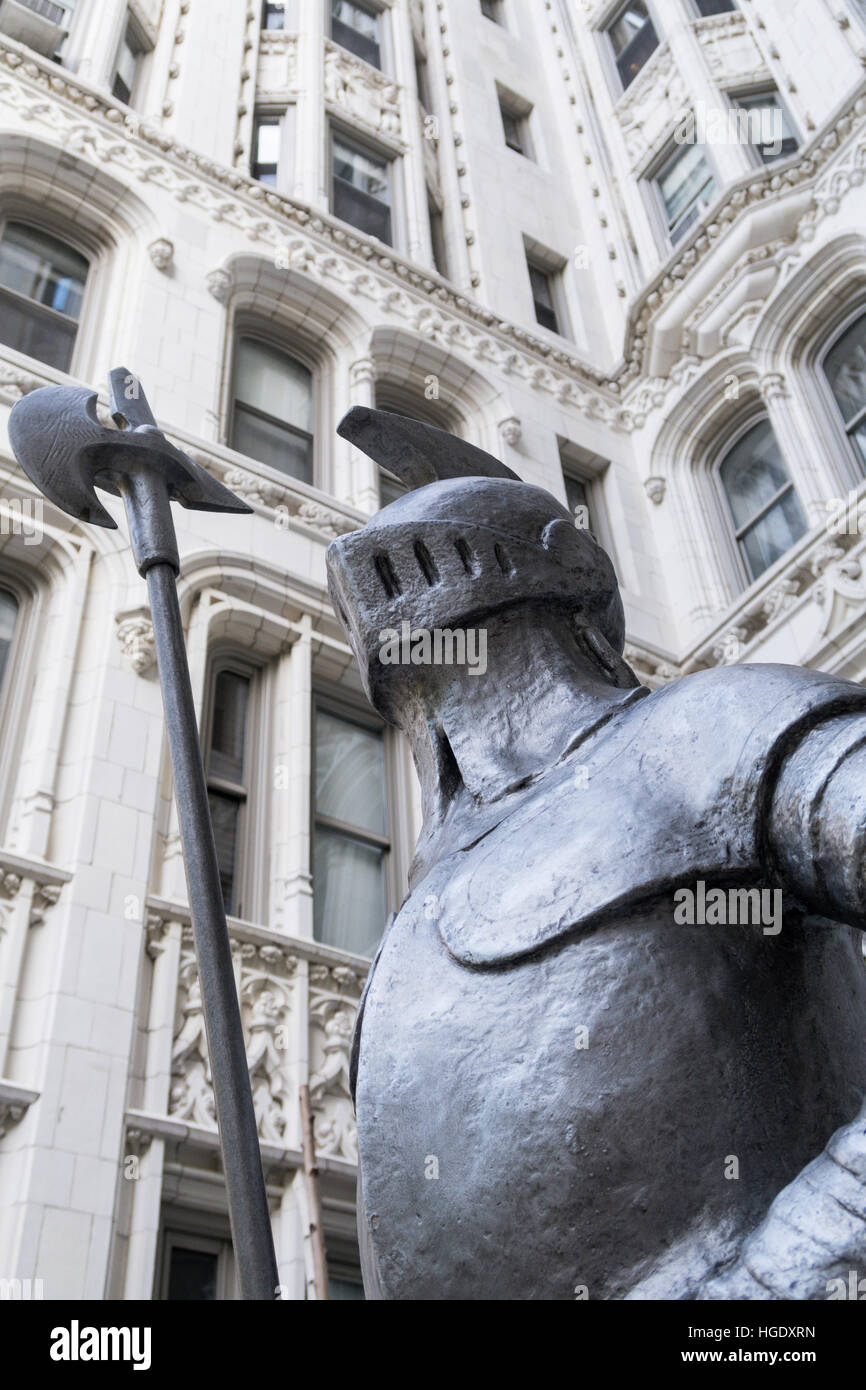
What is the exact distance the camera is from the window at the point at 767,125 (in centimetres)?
1562

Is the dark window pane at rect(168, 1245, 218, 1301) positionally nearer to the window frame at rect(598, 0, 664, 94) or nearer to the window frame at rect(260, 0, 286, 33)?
the window frame at rect(260, 0, 286, 33)

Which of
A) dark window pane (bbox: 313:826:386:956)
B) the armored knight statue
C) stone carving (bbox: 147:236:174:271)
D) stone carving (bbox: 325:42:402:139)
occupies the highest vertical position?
stone carving (bbox: 325:42:402:139)

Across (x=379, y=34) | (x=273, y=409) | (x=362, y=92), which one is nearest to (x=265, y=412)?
(x=273, y=409)

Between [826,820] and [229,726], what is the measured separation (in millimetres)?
8778

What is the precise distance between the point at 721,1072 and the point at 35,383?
A: 31.6ft

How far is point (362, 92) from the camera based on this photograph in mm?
18000

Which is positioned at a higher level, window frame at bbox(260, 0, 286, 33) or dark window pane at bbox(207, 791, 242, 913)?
window frame at bbox(260, 0, 286, 33)

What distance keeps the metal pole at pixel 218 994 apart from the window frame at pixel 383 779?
6.14 m

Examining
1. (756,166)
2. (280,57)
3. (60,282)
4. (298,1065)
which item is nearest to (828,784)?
(298,1065)

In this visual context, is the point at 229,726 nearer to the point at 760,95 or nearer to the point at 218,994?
the point at 218,994

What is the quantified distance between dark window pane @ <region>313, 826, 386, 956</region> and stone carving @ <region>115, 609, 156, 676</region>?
6.45 feet

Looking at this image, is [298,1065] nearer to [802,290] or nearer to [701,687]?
[701,687]

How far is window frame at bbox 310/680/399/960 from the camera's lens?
9.83 m

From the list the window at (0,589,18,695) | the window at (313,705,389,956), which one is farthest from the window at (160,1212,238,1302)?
the window at (0,589,18,695)
